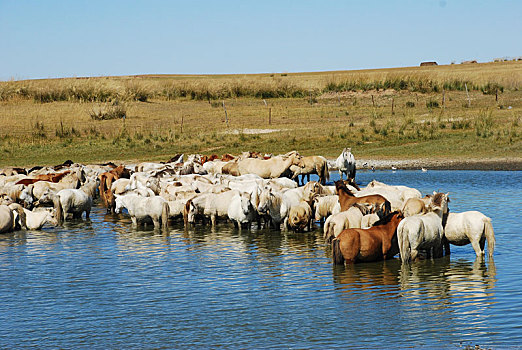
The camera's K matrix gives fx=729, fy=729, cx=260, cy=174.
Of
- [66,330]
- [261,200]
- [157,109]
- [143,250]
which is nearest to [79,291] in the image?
[66,330]

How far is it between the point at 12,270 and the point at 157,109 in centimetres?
3704

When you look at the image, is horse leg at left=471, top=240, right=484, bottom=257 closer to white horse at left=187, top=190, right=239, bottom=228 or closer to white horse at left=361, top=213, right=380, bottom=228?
white horse at left=361, top=213, right=380, bottom=228

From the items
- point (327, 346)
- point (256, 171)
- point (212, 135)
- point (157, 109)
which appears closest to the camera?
point (327, 346)

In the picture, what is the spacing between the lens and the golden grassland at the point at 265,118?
3497cm

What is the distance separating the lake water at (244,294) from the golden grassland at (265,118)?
1868 centimetres

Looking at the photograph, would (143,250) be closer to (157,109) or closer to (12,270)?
(12,270)

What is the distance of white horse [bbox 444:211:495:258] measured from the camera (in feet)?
40.3

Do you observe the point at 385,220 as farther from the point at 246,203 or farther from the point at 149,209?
the point at 149,209

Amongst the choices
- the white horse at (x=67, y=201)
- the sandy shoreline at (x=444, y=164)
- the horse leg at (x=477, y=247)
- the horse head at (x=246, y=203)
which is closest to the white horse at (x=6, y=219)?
the white horse at (x=67, y=201)

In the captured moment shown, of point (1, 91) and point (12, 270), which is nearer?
point (12, 270)

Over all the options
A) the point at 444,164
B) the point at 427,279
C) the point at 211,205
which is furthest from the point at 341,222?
the point at 444,164

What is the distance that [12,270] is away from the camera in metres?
13.4

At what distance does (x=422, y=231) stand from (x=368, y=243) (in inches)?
35.7

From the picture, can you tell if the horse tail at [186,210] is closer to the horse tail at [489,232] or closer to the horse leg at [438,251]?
the horse leg at [438,251]
